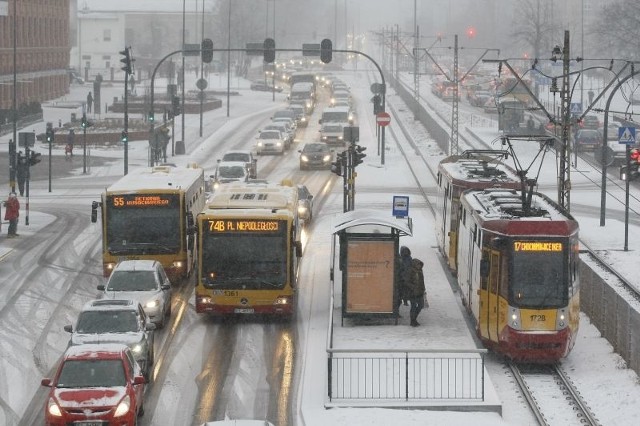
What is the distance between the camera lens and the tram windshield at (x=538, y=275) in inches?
964

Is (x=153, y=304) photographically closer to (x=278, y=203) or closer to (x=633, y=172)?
Result: (x=278, y=203)

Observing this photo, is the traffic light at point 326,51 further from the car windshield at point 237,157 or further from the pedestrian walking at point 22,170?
the pedestrian walking at point 22,170

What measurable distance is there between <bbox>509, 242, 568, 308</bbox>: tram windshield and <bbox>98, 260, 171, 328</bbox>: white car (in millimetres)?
8245

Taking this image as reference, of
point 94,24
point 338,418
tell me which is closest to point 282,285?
point 338,418

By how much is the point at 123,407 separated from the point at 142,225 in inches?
535

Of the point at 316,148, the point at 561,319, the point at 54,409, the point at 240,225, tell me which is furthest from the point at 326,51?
the point at 54,409

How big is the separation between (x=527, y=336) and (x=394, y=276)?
4.37m

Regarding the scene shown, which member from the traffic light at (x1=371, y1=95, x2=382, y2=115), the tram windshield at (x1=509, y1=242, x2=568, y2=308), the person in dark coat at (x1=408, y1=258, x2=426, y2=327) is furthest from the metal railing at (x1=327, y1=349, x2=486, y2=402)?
the traffic light at (x1=371, y1=95, x2=382, y2=115)

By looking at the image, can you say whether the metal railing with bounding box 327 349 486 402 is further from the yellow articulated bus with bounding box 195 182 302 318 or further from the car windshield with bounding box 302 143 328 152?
the car windshield with bounding box 302 143 328 152

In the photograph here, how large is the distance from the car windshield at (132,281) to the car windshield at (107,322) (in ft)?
14.3

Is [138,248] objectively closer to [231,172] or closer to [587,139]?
[231,172]

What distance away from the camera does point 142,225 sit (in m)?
32.9

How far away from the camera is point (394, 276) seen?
1102 inches

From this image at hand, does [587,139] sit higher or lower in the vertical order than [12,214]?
higher
